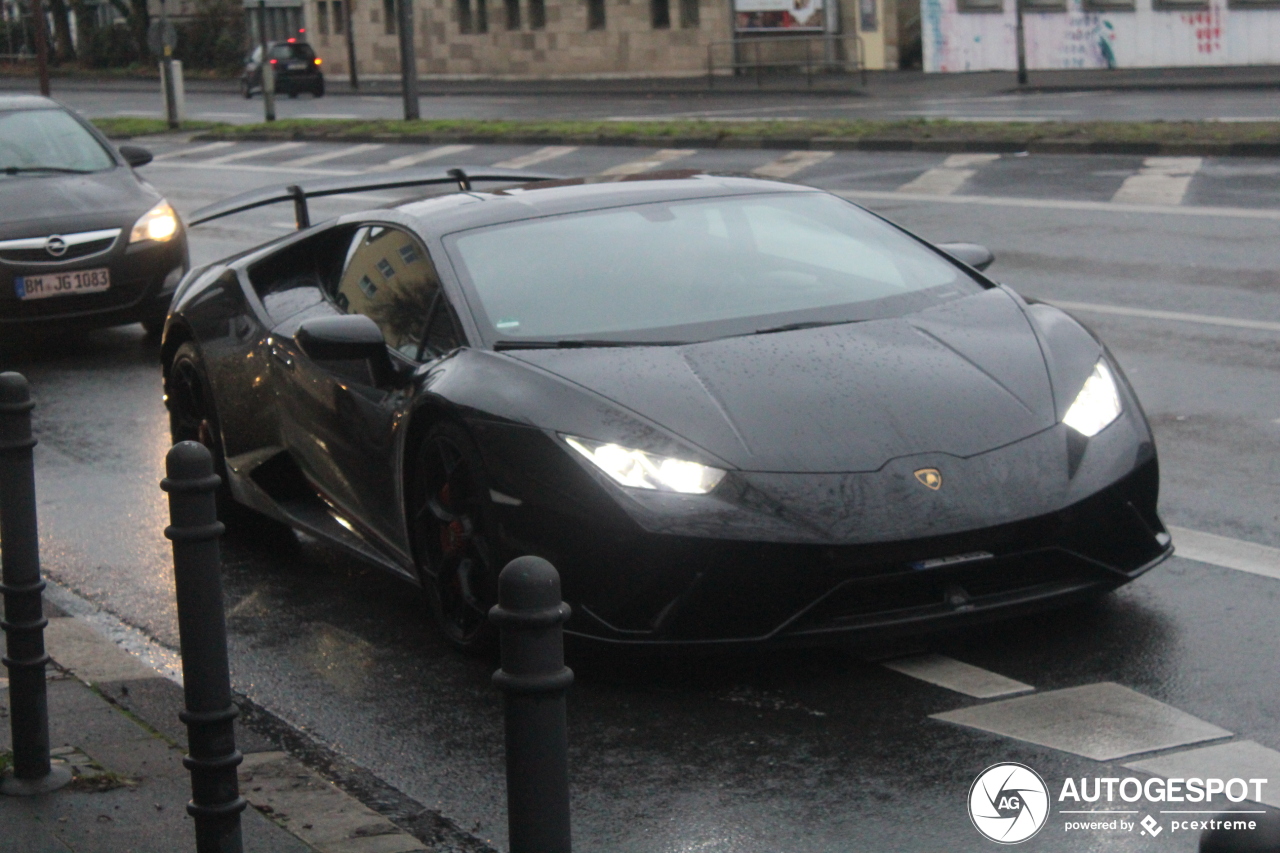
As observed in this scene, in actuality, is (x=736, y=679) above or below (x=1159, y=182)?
below

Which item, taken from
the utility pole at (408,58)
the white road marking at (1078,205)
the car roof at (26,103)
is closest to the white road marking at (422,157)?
the utility pole at (408,58)

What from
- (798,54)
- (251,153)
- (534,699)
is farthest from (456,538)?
(798,54)

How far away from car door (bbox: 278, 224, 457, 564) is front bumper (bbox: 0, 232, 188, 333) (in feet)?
17.9

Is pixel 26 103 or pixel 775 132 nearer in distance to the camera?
pixel 26 103

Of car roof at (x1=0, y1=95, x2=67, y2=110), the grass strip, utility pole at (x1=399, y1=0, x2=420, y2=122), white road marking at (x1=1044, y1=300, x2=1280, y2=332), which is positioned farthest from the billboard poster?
white road marking at (x1=1044, y1=300, x2=1280, y2=332)

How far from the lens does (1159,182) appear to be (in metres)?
16.7

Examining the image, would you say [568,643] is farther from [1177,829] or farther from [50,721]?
[1177,829]

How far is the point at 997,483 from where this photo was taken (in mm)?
4730

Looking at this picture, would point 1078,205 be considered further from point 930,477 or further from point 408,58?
point 408,58

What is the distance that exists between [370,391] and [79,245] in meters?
6.37

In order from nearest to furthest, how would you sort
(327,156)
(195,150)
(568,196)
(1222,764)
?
(1222,764) < (568,196) < (327,156) < (195,150)

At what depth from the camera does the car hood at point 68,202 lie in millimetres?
11414

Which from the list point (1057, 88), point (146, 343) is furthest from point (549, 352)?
point (1057, 88)

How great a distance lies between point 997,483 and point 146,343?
27.7 feet
